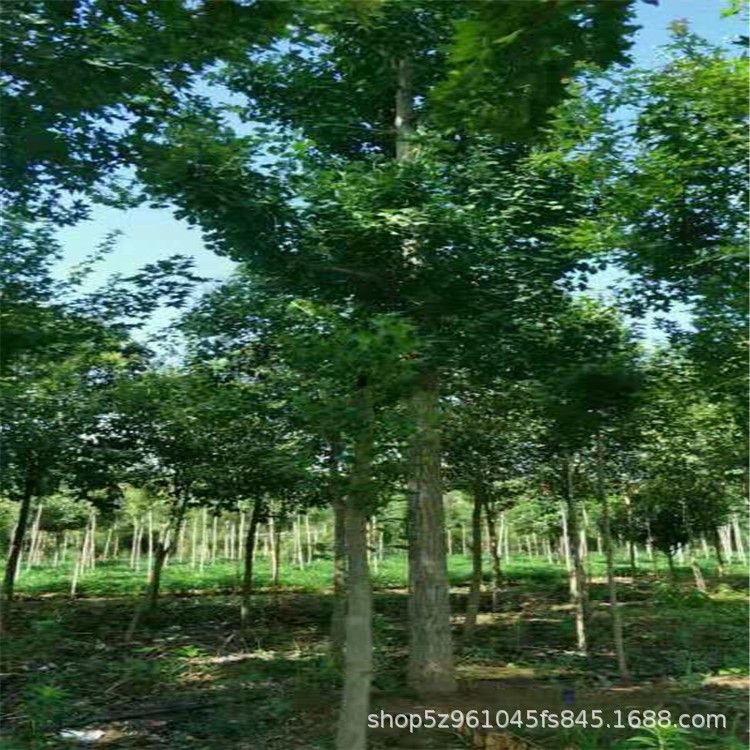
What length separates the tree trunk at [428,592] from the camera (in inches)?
354

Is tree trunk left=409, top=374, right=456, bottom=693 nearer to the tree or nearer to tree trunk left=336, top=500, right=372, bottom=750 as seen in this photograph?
tree trunk left=336, top=500, right=372, bottom=750

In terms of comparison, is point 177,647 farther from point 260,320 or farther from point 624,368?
point 624,368

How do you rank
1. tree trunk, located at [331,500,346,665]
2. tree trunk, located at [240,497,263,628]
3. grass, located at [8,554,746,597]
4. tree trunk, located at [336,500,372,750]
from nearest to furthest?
tree trunk, located at [336,500,372,750] → tree trunk, located at [331,500,346,665] → tree trunk, located at [240,497,263,628] → grass, located at [8,554,746,597]

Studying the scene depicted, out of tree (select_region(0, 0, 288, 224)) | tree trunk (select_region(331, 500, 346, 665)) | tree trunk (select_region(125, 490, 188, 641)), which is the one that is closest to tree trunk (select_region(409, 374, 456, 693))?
tree trunk (select_region(331, 500, 346, 665))

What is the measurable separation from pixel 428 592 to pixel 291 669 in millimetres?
2620

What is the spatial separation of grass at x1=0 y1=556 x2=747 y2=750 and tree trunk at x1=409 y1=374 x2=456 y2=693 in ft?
1.29

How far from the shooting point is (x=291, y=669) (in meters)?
10.3

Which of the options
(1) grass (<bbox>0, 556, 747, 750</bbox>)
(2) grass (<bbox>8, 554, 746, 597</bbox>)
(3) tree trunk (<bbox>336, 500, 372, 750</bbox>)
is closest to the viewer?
→ (3) tree trunk (<bbox>336, 500, 372, 750</bbox>)

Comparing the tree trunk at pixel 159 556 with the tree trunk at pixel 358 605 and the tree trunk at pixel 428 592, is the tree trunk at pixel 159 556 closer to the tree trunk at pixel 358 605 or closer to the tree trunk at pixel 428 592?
the tree trunk at pixel 428 592

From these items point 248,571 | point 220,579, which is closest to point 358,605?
point 248,571

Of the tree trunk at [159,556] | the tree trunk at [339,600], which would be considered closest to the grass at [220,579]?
the tree trunk at [159,556]

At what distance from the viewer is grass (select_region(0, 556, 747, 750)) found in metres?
7.18

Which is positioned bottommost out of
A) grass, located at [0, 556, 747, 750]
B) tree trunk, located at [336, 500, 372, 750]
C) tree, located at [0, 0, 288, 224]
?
grass, located at [0, 556, 747, 750]

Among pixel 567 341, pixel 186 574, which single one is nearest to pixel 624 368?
pixel 567 341
